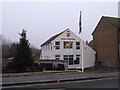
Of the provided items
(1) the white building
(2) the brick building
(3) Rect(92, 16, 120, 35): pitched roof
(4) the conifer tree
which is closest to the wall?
(2) the brick building

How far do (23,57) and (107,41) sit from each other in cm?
2245

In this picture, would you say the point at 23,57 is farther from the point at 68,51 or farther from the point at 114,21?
the point at 114,21

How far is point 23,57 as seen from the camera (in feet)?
88.4

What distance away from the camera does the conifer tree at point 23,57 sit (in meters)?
26.7

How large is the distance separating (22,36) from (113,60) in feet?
65.9

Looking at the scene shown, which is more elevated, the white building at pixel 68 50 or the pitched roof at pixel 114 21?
the pitched roof at pixel 114 21

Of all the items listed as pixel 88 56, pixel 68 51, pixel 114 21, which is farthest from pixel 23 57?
pixel 114 21

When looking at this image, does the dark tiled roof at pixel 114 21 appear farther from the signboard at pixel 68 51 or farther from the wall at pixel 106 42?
the signboard at pixel 68 51

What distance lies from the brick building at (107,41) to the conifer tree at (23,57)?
19.3 metres

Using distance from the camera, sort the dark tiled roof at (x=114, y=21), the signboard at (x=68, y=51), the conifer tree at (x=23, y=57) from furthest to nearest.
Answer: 1. the signboard at (x=68, y=51)
2. the dark tiled roof at (x=114, y=21)
3. the conifer tree at (x=23, y=57)

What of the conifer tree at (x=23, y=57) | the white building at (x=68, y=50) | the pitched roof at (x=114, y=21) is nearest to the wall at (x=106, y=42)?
the pitched roof at (x=114, y=21)

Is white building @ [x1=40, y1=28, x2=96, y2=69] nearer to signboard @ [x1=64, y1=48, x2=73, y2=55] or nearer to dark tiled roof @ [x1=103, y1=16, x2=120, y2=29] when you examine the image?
signboard @ [x1=64, y1=48, x2=73, y2=55]

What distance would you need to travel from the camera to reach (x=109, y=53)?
43031 millimetres

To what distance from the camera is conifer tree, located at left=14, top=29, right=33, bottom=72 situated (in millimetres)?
26688
